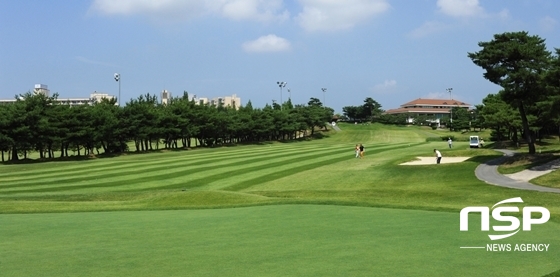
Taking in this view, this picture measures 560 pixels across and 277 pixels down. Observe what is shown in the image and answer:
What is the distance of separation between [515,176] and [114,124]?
5905 centimetres

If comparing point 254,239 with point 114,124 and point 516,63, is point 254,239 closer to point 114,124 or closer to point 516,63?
point 516,63

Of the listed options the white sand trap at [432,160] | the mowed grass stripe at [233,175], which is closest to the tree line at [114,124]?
the mowed grass stripe at [233,175]

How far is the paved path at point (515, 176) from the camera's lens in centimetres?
2977

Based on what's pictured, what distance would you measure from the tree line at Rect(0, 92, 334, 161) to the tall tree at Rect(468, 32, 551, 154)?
54.1 meters

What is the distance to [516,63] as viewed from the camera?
130 ft

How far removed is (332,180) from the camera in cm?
3719

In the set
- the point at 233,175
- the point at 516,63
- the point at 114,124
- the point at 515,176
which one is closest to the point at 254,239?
the point at 515,176

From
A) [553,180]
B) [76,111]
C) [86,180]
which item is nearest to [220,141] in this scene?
[76,111]

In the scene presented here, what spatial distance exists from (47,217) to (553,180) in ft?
93.6

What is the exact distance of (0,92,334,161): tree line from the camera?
65.9m

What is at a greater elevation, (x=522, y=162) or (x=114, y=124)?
(x=114, y=124)

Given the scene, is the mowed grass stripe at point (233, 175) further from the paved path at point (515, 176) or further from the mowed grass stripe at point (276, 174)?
the paved path at point (515, 176)

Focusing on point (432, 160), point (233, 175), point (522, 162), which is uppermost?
point (522, 162)

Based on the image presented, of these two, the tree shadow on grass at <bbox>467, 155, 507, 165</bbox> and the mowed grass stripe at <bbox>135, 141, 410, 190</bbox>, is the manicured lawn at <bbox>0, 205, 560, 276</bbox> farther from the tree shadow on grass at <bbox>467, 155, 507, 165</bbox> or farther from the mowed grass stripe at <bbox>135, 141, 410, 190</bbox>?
the tree shadow on grass at <bbox>467, 155, 507, 165</bbox>
